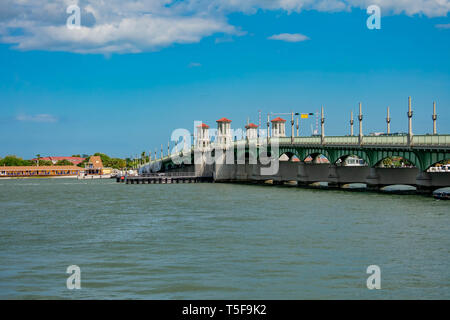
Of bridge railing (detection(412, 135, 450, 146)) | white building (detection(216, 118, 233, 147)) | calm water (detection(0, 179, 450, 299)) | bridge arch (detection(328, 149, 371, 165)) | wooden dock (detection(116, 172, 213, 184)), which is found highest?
white building (detection(216, 118, 233, 147))

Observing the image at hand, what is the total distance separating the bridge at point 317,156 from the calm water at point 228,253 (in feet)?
62.5

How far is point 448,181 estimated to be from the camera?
79438 mm

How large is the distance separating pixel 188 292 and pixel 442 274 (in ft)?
40.4

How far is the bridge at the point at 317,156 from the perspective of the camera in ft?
263

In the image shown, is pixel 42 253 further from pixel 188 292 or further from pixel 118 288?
pixel 188 292

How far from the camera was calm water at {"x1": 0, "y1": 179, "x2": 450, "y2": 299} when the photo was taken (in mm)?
26844

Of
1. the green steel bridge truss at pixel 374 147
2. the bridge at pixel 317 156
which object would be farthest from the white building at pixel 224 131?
the green steel bridge truss at pixel 374 147

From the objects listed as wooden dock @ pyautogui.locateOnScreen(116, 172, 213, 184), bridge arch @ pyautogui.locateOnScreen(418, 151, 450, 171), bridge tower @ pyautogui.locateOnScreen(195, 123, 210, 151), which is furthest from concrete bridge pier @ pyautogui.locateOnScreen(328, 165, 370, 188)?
bridge tower @ pyautogui.locateOnScreen(195, 123, 210, 151)

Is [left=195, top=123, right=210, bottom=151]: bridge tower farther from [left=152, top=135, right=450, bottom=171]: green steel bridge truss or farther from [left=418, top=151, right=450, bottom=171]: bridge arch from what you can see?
[left=418, top=151, right=450, bottom=171]: bridge arch

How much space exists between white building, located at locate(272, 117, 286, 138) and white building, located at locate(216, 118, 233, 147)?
554 inches

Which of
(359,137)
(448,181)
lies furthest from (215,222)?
(359,137)

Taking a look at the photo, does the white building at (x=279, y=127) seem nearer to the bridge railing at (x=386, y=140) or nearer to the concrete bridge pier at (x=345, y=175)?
the concrete bridge pier at (x=345, y=175)

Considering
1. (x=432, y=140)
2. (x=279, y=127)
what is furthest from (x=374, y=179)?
(x=279, y=127)

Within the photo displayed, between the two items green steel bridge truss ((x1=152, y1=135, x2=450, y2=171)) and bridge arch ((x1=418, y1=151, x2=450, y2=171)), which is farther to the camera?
bridge arch ((x1=418, y1=151, x2=450, y2=171))
